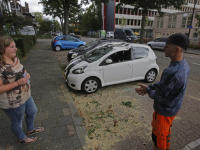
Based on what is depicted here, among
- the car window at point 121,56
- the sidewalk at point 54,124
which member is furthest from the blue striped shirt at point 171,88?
the car window at point 121,56

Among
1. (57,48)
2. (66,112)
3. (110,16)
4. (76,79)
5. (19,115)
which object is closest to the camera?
(19,115)

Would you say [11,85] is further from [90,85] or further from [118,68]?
[118,68]

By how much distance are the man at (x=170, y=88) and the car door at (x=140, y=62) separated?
10.5ft

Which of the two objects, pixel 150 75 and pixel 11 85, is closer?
pixel 11 85

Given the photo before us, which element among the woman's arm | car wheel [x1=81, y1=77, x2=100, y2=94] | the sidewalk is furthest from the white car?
the woman's arm

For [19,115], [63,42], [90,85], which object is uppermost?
[63,42]

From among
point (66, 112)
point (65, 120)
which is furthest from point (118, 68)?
point (65, 120)

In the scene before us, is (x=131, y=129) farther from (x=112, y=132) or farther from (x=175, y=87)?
(x=175, y=87)

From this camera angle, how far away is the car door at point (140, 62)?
5.07 meters

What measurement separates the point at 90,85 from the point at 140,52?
228 centimetres

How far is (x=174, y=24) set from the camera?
2989 cm

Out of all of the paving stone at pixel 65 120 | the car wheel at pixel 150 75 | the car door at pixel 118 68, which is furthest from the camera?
the car wheel at pixel 150 75

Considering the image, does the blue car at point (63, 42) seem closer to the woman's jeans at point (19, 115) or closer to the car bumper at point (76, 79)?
the car bumper at point (76, 79)

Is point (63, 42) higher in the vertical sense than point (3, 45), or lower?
lower
